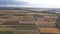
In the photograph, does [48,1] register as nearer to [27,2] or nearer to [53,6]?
[53,6]

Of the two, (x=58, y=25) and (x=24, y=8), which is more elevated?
(x=58, y=25)

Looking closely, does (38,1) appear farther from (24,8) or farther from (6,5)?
(6,5)

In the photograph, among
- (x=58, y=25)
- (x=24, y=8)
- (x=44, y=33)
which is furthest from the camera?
(x=24, y=8)

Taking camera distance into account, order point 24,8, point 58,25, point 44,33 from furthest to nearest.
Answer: point 24,8 → point 58,25 → point 44,33

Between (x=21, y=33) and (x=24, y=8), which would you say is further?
(x=24, y=8)

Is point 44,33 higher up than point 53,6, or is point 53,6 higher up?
point 44,33

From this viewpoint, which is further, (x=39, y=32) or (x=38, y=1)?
(x=38, y=1)

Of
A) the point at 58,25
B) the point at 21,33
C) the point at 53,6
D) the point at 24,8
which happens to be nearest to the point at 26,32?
the point at 21,33

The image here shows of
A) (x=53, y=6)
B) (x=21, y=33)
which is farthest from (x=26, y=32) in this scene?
(x=53, y=6)
